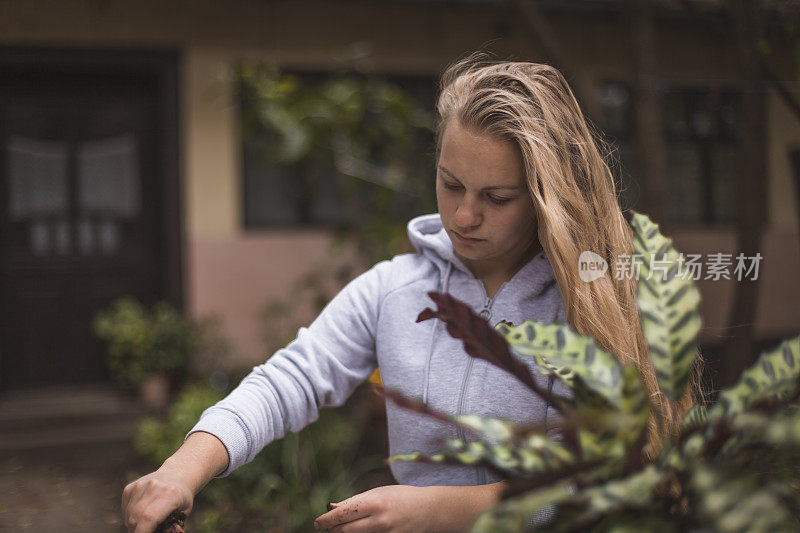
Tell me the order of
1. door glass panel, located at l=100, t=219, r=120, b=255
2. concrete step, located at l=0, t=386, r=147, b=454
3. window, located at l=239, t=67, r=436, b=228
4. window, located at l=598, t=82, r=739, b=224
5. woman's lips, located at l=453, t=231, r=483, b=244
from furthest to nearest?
window, located at l=598, t=82, r=739, b=224 < door glass panel, located at l=100, t=219, r=120, b=255 < concrete step, located at l=0, t=386, r=147, b=454 < window, located at l=239, t=67, r=436, b=228 < woman's lips, located at l=453, t=231, r=483, b=244

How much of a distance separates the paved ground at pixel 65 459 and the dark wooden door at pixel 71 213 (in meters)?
0.36

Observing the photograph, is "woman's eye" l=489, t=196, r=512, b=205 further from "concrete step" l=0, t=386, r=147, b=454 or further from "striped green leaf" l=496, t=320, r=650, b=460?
"concrete step" l=0, t=386, r=147, b=454

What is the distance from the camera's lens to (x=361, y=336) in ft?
4.92

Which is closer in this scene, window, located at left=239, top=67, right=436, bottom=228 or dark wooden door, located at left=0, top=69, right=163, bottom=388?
window, located at left=239, top=67, right=436, bottom=228

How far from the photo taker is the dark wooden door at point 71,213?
570 centimetres

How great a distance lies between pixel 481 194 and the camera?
51.1 inches

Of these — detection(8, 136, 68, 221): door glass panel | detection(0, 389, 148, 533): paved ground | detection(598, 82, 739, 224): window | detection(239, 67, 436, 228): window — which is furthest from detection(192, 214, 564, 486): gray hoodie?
detection(598, 82, 739, 224): window

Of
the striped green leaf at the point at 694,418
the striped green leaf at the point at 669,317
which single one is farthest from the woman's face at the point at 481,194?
the striped green leaf at the point at 694,418

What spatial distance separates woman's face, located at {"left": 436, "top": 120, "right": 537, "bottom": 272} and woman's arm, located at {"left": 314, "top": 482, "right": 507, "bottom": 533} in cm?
46

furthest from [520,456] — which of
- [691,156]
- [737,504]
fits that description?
[691,156]

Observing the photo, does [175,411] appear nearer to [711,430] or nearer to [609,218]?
[609,218]

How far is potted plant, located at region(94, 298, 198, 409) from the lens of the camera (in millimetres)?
5508

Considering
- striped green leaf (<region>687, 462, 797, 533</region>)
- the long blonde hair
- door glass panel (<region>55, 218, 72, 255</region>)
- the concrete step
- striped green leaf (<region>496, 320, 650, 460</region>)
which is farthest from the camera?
door glass panel (<region>55, 218, 72, 255</region>)

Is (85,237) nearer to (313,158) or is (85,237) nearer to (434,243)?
Answer: (313,158)
